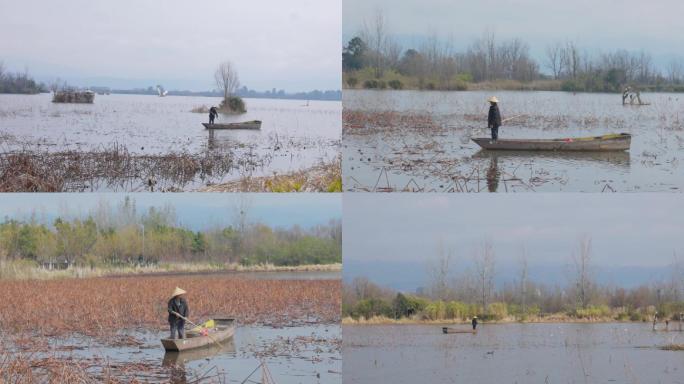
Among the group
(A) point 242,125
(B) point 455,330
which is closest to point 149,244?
(A) point 242,125

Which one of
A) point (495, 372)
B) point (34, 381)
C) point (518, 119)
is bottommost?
point (495, 372)

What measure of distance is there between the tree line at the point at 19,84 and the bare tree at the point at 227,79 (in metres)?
3.05

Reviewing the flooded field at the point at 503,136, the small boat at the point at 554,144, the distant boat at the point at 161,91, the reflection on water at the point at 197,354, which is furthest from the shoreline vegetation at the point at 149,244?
the small boat at the point at 554,144

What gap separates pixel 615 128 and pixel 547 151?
171 centimetres

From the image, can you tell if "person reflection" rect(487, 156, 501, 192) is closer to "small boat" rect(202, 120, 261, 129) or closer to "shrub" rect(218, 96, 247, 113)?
"small boat" rect(202, 120, 261, 129)

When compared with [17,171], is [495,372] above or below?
below

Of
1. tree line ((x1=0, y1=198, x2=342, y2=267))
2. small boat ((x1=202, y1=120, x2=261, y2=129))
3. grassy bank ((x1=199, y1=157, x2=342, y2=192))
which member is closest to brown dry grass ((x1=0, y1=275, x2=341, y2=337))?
tree line ((x1=0, y1=198, x2=342, y2=267))

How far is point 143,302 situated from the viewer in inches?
654

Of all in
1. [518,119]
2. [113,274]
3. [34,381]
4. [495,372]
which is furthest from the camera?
[113,274]

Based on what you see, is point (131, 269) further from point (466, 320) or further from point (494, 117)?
point (494, 117)

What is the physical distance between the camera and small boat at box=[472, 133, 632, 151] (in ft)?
48.5

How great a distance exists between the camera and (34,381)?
11.1 meters

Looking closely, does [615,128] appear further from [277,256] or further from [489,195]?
[277,256]

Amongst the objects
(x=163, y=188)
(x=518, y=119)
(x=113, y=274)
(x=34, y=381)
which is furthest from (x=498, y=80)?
(x=34, y=381)
